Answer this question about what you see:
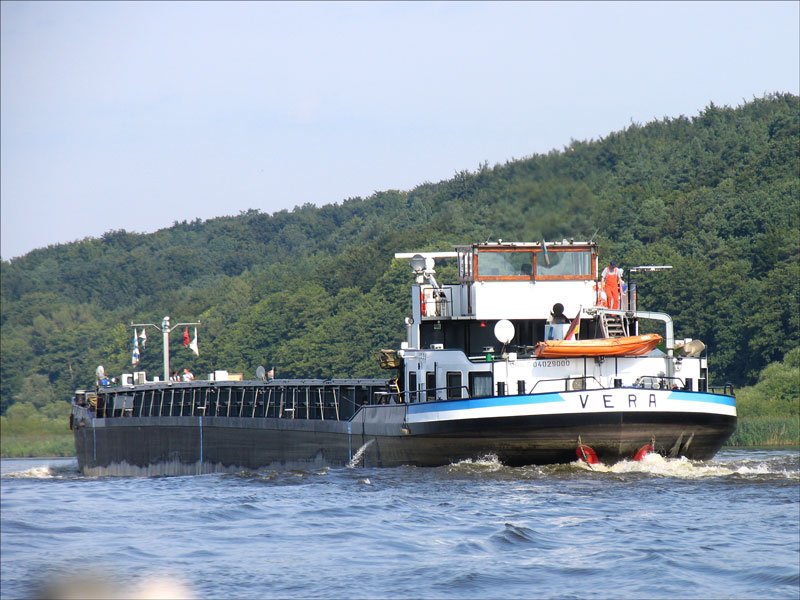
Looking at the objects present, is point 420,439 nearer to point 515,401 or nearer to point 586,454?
point 515,401

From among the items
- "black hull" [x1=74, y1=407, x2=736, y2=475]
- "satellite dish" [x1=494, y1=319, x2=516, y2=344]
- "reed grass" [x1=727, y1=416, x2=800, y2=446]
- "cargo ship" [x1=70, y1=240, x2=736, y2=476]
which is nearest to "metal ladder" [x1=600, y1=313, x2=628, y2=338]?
"cargo ship" [x1=70, y1=240, x2=736, y2=476]

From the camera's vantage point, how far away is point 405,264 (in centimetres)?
9562

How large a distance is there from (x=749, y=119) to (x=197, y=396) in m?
34.3

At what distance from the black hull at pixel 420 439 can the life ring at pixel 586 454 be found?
108 millimetres

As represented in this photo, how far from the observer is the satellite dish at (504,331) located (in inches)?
1325

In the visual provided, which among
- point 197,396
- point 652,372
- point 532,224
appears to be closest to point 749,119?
point 197,396

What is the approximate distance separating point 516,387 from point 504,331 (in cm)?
143

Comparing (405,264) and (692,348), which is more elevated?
(405,264)

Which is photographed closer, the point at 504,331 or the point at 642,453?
the point at 642,453

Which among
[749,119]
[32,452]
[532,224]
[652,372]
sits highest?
[749,119]

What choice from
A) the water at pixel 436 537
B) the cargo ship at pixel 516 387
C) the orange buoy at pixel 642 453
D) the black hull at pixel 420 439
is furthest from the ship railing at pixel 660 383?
the water at pixel 436 537

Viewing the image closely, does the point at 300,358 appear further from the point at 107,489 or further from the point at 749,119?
the point at 107,489

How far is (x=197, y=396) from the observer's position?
52.1 m

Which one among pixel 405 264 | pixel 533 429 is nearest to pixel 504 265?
pixel 533 429
